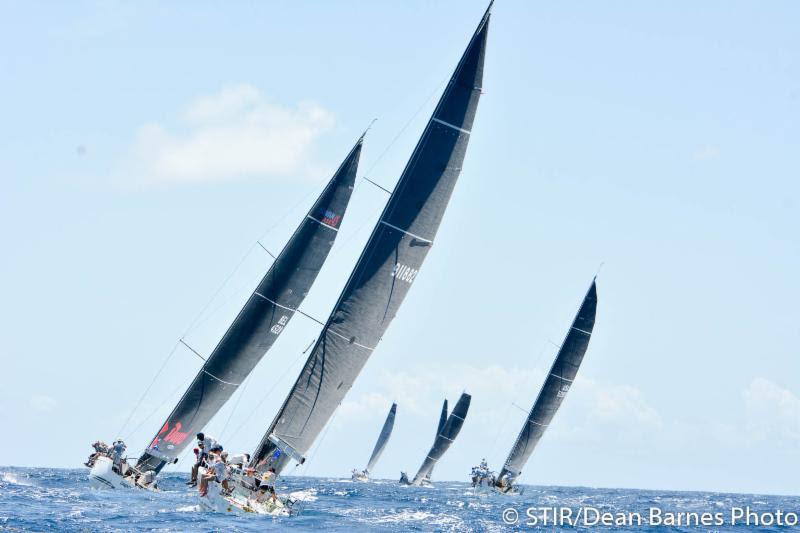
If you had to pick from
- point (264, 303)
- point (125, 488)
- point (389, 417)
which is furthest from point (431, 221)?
point (389, 417)

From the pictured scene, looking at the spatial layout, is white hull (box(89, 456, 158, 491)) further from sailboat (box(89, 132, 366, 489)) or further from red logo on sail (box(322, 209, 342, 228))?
red logo on sail (box(322, 209, 342, 228))

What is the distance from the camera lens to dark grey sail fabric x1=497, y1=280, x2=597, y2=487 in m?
52.3

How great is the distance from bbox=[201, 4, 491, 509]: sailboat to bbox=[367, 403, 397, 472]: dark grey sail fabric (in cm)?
6863

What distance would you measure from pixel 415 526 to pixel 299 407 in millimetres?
5370

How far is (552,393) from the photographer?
54.9 metres

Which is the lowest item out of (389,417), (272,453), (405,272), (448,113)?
(272,453)

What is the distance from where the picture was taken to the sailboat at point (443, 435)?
2874 inches

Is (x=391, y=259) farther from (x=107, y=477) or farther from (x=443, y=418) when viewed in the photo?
(x=443, y=418)

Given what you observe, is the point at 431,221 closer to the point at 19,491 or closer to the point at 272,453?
the point at 272,453

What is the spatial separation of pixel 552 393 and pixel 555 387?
1.78ft

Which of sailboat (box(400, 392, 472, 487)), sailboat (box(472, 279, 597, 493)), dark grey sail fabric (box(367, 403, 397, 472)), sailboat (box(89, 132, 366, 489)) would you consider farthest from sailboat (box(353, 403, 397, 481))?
sailboat (box(89, 132, 366, 489))

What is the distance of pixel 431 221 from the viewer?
27125 mm

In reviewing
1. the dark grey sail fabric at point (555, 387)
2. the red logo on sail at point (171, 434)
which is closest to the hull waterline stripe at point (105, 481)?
the red logo on sail at point (171, 434)

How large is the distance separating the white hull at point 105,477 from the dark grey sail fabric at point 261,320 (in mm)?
1105
